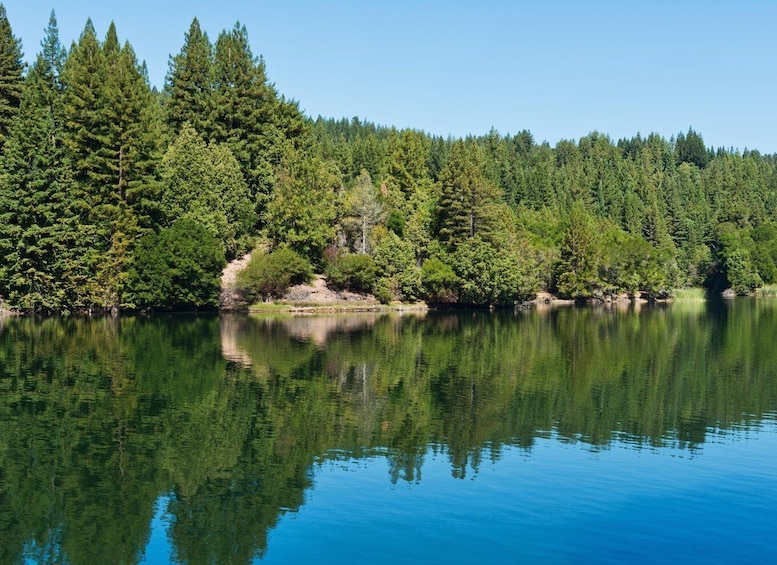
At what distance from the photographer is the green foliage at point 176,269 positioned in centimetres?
8369

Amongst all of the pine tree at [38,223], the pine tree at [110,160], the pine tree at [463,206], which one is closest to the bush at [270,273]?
the pine tree at [110,160]

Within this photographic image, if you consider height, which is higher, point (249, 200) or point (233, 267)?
point (249, 200)

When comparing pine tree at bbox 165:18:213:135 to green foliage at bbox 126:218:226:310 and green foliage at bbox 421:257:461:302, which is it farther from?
green foliage at bbox 421:257:461:302

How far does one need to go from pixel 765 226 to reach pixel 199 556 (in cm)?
17055

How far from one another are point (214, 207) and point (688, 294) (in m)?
88.2

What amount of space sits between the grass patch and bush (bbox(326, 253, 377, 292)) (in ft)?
210

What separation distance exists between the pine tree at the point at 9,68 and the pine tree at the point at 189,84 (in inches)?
732

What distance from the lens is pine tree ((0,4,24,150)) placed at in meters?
95.1

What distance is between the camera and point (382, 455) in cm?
2728

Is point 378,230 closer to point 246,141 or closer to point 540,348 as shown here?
point 246,141

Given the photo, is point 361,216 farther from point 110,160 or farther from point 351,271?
point 110,160

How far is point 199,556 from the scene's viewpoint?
1878 centimetres

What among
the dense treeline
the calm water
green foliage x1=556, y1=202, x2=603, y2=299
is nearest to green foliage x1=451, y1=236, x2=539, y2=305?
the dense treeline

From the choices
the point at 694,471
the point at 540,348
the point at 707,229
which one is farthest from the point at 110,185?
the point at 707,229
